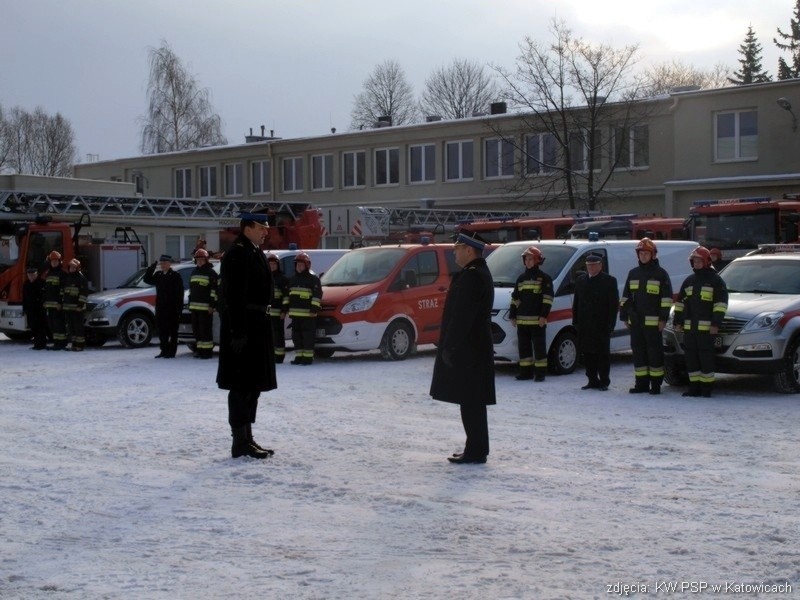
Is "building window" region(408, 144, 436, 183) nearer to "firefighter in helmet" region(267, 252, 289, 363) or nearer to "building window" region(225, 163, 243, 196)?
"building window" region(225, 163, 243, 196)

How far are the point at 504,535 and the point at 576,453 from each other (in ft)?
9.52

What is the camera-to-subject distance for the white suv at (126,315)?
68.4 ft

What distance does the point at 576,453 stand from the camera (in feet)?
31.3

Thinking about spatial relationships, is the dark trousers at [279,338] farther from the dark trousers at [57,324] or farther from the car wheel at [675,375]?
the car wheel at [675,375]

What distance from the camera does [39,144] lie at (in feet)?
301

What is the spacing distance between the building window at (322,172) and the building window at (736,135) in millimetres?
21082

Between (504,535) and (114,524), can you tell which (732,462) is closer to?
(504,535)

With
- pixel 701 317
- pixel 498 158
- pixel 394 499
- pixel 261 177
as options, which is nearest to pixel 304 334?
pixel 701 317

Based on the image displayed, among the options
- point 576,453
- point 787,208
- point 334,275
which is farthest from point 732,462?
point 787,208

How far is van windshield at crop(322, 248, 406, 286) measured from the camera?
59.5 ft

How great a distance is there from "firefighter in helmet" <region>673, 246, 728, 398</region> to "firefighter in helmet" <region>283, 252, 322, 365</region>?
5.86m

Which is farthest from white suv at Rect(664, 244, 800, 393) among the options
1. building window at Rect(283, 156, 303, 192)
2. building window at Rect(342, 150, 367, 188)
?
building window at Rect(283, 156, 303, 192)

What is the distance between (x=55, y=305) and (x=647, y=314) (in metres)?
11.3

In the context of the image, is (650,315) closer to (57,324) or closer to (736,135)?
(57,324)
